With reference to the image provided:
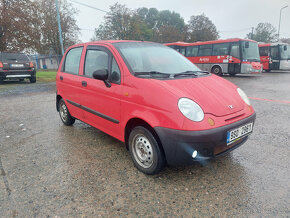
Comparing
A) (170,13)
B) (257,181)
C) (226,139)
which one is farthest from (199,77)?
(170,13)

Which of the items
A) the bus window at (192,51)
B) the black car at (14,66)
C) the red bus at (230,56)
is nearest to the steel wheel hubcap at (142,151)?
the black car at (14,66)

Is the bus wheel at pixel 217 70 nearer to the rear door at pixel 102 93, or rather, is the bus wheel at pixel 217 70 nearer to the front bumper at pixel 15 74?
the front bumper at pixel 15 74

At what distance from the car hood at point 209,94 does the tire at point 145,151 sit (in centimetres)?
60

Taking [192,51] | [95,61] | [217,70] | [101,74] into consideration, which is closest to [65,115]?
[95,61]

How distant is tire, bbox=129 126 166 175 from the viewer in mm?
2418

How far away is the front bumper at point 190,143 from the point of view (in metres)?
2.15

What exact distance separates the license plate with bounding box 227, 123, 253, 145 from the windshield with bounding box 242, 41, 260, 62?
13600mm

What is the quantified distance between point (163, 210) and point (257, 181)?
1192 mm

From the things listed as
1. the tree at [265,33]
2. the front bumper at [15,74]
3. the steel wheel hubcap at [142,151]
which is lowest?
the steel wheel hubcap at [142,151]

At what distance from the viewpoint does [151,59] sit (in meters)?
3.11

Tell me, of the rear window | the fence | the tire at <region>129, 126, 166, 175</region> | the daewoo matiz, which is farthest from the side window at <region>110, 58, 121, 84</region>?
the fence

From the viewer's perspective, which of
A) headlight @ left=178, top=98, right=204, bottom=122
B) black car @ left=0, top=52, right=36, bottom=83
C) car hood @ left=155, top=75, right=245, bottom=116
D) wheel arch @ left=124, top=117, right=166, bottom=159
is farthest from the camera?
black car @ left=0, top=52, right=36, bottom=83

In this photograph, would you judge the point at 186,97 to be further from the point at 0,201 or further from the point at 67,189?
the point at 0,201

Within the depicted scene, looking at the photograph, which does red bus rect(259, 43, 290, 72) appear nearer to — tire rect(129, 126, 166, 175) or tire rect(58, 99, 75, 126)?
tire rect(58, 99, 75, 126)
